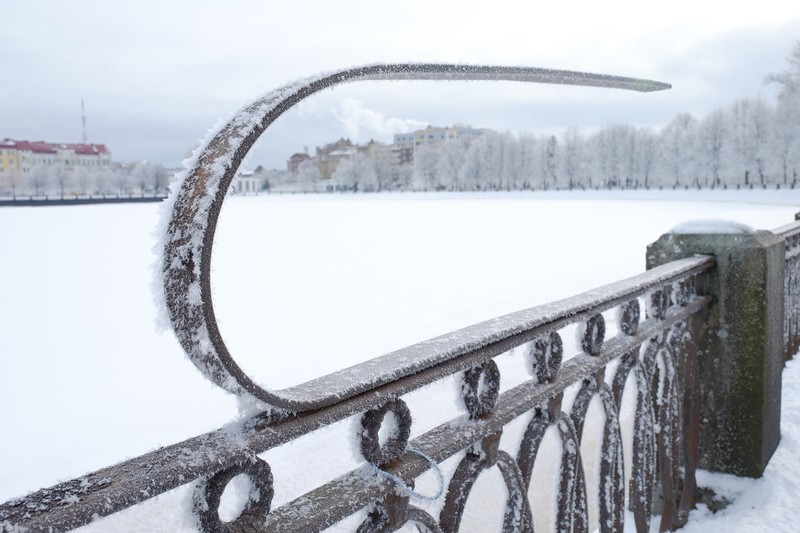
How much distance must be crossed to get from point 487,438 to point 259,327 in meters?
8.28

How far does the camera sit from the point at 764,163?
61.1 metres

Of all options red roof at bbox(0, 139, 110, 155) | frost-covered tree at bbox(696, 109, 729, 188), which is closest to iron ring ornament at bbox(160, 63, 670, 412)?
red roof at bbox(0, 139, 110, 155)

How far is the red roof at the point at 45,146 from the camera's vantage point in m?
58.7

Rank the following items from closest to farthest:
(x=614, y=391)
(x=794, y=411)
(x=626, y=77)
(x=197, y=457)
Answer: (x=197, y=457)
(x=626, y=77)
(x=614, y=391)
(x=794, y=411)

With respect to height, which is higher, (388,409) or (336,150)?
(336,150)

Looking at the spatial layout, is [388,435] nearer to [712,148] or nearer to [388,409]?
[388,409]

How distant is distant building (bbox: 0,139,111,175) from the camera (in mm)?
56188

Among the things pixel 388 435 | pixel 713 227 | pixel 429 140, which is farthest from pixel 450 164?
pixel 388 435

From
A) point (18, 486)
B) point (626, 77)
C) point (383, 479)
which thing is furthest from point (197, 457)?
point (18, 486)

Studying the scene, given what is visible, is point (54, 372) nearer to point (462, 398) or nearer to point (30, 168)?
point (462, 398)

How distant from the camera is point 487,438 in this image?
4.17 ft

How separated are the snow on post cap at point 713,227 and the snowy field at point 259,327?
0.25 metres

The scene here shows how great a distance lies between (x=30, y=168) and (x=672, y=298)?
67842 mm

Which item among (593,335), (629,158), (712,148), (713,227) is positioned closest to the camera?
(593,335)
